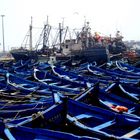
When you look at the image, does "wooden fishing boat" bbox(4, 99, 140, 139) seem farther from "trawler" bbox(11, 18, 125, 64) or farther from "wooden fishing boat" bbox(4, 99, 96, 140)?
"trawler" bbox(11, 18, 125, 64)

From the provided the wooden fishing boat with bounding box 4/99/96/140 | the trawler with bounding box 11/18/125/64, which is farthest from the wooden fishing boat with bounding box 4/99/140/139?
the trawler with bounding box 11/18/125/64

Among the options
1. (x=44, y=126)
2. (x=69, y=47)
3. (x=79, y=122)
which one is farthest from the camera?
(x=69, y=47)

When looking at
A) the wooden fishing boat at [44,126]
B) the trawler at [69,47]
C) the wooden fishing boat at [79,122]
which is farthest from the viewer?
the trawler at [69,47]

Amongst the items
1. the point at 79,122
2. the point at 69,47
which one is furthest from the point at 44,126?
the point at 69,47

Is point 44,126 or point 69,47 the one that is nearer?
point 44,126

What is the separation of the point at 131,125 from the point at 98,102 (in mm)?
2008

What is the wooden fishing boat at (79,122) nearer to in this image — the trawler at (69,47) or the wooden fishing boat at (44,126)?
the wooden fishing boat at (44,126)

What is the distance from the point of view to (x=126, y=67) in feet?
73.8

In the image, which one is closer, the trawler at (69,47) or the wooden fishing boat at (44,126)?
the wooden fishing boat at (44,126)

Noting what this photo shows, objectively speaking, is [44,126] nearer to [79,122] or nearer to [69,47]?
[79,122]

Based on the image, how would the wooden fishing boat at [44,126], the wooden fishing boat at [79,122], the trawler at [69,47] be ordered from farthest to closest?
the trawler at [69,47] < the wooden fishing boat at [79,122] < the wooden fishing boat at [44,126]

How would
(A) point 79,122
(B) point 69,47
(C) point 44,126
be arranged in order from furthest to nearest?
(B) point 69,47, (A) point 79,122, (C) point 44,126

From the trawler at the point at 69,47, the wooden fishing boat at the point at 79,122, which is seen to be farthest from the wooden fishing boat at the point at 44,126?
the trawler at the point at 69,47

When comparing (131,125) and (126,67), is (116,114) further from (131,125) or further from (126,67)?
(126,67)
